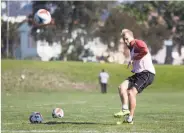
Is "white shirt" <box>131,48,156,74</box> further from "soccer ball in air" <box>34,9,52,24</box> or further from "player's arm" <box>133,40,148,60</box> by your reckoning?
"soccer ball in air" <box>34,9,52,24</box>

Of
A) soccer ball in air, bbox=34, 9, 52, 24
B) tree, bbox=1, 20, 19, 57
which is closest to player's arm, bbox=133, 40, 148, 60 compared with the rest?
soccer ball in air, bbox=34, 9, 52, 24

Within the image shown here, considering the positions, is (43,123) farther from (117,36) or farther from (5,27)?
(5,27)

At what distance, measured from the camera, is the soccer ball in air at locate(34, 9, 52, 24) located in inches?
682

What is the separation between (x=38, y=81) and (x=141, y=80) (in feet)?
128

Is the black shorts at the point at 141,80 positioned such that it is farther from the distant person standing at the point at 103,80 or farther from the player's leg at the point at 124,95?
the distant person standing at the point at 103,80

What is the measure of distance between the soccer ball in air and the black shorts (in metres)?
4.63

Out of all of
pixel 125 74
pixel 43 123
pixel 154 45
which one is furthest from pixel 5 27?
pixel 43 123

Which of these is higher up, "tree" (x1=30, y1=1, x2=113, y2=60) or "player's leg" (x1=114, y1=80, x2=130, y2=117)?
"tree" (x1=30, y1=1, x2=113, y2=60)

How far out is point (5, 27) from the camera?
98.3 m

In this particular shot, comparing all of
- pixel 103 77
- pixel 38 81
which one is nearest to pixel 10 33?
pixel 38 81

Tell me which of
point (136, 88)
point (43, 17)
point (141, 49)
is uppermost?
point (43, 17)

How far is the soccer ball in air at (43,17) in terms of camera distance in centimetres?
1731

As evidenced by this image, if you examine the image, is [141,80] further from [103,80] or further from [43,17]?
[103,80]

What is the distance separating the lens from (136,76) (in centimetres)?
1344
